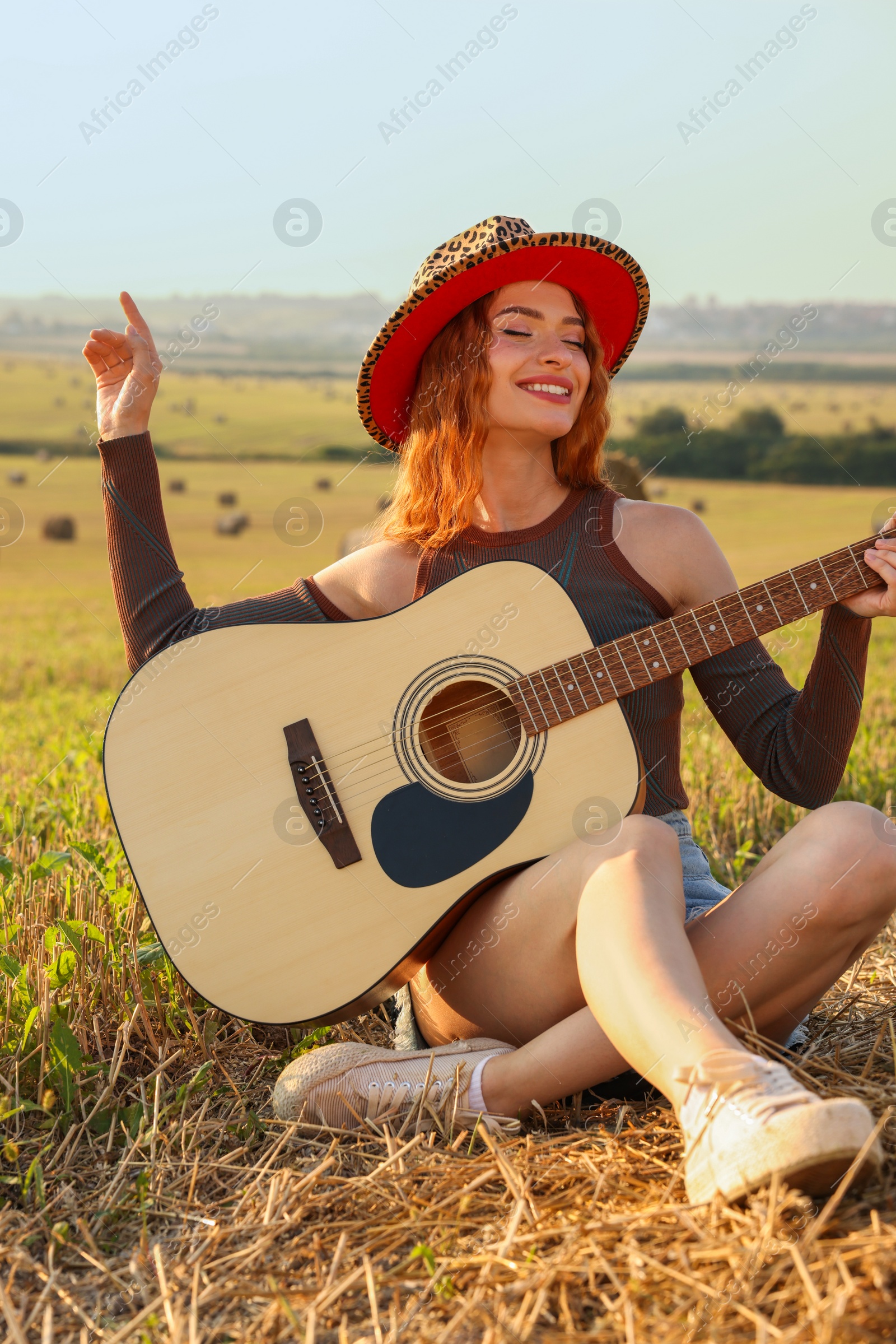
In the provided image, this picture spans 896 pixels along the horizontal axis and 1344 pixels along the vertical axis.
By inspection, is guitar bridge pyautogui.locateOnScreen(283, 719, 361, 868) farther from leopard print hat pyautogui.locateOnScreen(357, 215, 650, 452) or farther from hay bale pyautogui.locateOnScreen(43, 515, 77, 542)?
hay bale pyautogui.locateOnScreen(43, 515, 77, 542)

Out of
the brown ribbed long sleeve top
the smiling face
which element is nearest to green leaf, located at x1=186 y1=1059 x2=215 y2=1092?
the brown ribbed long sleeve top

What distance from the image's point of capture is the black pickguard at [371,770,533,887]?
7.13 ft

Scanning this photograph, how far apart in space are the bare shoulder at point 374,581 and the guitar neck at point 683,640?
20.9 inches

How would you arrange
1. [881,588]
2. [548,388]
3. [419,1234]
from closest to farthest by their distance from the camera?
[419,1234]
[881,588]
[548,388]

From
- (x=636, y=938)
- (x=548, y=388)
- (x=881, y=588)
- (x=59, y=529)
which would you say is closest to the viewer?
(x=636, y=938)

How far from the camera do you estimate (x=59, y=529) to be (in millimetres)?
20312

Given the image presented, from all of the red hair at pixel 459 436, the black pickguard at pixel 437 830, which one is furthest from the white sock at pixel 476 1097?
the red hair at pixel 459 436

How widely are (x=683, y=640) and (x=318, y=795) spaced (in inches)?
35.5

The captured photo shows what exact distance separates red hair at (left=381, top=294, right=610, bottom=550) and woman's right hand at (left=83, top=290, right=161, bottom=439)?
2.36 feet

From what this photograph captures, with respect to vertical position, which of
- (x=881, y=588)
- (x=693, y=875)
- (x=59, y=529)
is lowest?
(x=693, y=875)

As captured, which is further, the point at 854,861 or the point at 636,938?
the point at 854,861

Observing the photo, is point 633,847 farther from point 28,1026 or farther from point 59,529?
point 59,529

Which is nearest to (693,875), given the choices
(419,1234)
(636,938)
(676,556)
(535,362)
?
(636,938)

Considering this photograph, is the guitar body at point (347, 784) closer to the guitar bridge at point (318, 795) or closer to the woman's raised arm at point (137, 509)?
the guitar bridge at point (318, 795)
